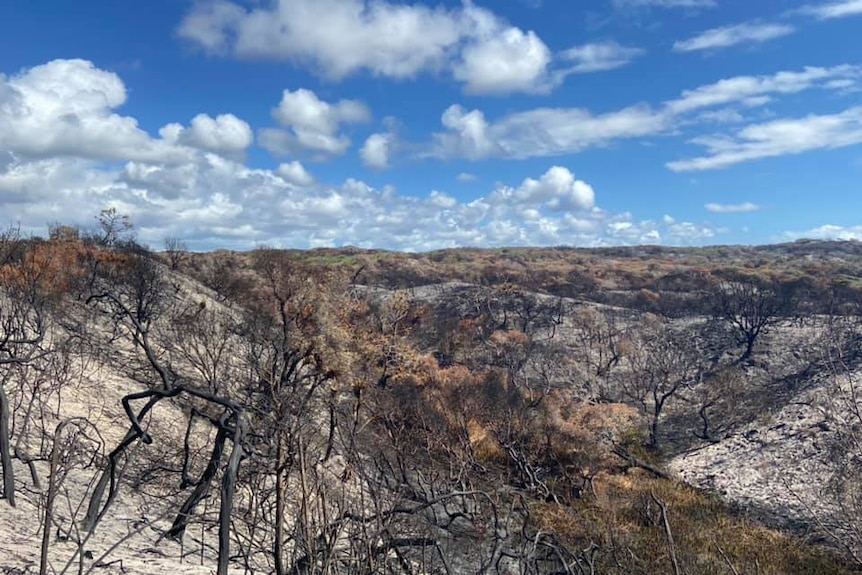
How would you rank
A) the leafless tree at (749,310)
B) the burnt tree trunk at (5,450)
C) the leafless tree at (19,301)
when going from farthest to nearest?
the leafless tree at (749,310) → the leafless tree at (19,301) → the burnt tree trunk at (5,450)

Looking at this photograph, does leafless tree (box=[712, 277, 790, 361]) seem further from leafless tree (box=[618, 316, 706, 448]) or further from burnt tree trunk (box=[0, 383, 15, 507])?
burnt tree trunk (box=[0, 383, 15, 507])

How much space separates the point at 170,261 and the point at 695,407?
40.8 m

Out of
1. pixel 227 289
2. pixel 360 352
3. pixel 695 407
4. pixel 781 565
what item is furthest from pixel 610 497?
pixel 227 289

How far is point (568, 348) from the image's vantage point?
54.0 meters

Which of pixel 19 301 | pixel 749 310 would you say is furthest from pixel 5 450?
pixel 749 310

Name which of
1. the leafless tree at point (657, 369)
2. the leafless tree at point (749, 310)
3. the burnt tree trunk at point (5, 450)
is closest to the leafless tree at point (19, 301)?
the burnt tree trunk at point (5, 450)

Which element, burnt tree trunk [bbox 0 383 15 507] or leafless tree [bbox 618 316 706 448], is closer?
burnt tree trunk [bbox 0 383 15 507]

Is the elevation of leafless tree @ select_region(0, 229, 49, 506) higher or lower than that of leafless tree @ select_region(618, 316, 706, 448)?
higher

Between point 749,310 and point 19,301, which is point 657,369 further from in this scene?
point 19,301

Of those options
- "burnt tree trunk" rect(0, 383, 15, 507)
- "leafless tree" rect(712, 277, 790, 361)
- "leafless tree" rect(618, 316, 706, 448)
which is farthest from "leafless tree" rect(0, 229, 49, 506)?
"leafless tree" rect(712, 277, 790, 361)

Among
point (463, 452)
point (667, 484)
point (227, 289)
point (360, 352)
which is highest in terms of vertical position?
point (227, 289)

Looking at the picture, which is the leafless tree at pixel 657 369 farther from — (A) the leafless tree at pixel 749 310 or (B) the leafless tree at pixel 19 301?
(B) the leafless tree at pixel 19 301

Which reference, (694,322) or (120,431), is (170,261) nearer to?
(120,431)

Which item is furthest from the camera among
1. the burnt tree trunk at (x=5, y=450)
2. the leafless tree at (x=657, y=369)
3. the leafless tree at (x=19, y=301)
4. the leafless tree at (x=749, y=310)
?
the leafless tree at (x=749, y=310)
